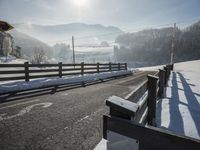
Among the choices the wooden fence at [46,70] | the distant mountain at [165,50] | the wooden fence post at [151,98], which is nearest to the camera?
the wooden fence post at [151,98]

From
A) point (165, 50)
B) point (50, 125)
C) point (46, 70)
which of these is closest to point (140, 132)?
point (50, 125)

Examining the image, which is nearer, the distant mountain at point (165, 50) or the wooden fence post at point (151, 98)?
the wooden fence post at point (151, 98)

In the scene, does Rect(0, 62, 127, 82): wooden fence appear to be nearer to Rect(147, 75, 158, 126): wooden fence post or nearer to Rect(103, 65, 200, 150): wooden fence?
Rect(147, 75, 158, 126): wooden fence post

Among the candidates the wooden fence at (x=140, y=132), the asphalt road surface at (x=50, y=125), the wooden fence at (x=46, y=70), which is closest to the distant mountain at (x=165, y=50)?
the wooden fence at (x=46, y=70)

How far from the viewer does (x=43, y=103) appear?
596cm

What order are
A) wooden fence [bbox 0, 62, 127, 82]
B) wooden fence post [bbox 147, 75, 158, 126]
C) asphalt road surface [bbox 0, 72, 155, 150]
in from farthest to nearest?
wooden fence [bbox 0, 62, 127, 82] → wooden fence post [bbox 147, 75, 158, 126] → asphalt road surface [bbox 0, 72, 155, 150]

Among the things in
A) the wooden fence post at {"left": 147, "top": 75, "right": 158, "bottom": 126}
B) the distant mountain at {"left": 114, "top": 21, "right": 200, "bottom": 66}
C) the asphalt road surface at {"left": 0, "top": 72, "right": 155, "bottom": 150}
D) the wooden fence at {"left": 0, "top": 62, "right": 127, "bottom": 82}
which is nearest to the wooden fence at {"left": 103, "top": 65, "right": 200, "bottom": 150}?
the asphalt road surface at {"left": 0, "top": 72, "right": 155, "bottom": 150}

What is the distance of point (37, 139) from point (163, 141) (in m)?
2.68

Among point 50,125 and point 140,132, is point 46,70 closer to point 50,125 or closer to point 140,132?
point 50,125

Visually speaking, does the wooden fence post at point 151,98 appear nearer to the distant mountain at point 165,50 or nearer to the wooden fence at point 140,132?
the wooden fence at point 140,132

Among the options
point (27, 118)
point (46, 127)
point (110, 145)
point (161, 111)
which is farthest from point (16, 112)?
point (161, 111)

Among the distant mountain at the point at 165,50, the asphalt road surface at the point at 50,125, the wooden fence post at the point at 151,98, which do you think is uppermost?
the distant mountain at the point at 165,50

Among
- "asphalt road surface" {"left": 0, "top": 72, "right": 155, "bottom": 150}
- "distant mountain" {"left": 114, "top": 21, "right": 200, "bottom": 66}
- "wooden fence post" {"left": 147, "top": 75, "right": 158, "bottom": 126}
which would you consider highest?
"distant mountain" {"left": 114, "top": 21, "right": 200, "bottom": 66}

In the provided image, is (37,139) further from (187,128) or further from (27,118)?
(187,128)
